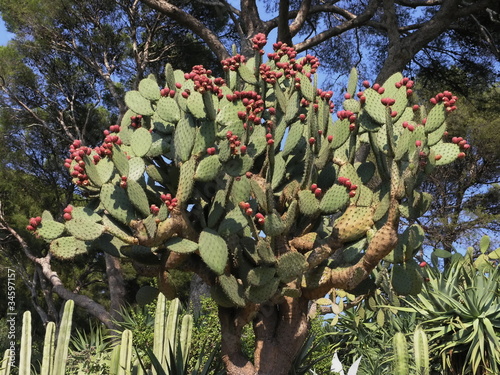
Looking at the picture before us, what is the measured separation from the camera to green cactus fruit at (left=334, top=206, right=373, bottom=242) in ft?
14.5

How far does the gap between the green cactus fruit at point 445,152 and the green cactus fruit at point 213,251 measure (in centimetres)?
152

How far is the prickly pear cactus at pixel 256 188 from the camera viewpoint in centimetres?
418

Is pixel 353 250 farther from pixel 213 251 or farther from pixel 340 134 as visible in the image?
pixel 213 251

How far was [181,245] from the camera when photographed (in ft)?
13.7

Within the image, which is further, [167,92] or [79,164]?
[167,92]

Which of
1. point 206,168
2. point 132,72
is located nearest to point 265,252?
point 206,168

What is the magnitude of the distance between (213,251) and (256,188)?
495 millimetres

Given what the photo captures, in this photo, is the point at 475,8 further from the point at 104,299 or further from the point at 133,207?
the point at 104,299

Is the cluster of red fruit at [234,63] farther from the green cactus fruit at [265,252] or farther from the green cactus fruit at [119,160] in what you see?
the green cactus fruit at [265,252]

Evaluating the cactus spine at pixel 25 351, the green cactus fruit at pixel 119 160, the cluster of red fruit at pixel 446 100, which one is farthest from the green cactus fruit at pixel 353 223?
the cactus spine at pixel 25 351

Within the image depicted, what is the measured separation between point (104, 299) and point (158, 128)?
1549cm

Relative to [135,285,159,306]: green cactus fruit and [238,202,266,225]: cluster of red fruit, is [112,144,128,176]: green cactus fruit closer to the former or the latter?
[238,202,266,225]: cluster of red fruit

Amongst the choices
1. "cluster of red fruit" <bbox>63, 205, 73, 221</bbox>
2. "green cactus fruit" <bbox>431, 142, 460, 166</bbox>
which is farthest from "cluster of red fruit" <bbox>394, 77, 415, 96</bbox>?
"cluster of red fruit" <bbox>63, 205, 73, 221</bbox>

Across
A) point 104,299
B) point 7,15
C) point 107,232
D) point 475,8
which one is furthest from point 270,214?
point 104,299
